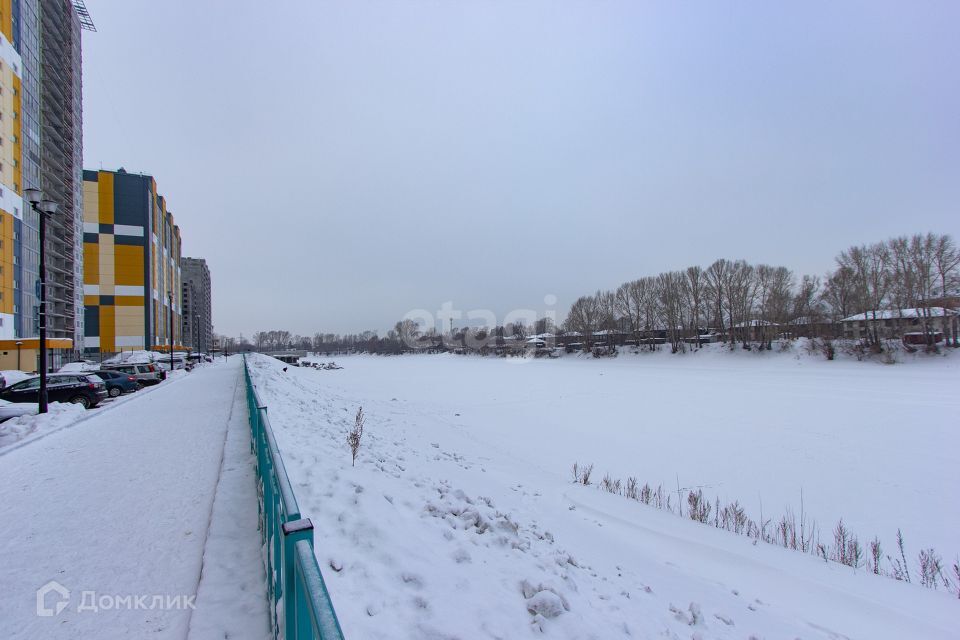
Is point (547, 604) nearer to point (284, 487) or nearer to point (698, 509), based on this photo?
point (284, 487)

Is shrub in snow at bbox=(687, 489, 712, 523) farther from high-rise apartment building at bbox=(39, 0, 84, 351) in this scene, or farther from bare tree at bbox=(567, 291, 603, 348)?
bare tree at bbox=(567, 291, 603, 348)

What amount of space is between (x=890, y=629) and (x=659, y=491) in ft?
14.8

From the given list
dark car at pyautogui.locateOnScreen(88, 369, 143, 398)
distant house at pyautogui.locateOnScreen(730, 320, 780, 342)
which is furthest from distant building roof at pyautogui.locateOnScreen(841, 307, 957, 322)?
dark car at pyautogui.locateOnScreen(88, 369, 143, 398)

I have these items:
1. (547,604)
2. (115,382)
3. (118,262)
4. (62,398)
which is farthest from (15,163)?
(547,604)

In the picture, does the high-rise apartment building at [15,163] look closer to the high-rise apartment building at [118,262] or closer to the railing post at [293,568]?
the high-rise apartment building at [118,262]

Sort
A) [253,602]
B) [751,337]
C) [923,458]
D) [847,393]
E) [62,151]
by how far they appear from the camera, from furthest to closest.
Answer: [751,337] < [62,151] < [847,393] < [923,458] < [253,602]

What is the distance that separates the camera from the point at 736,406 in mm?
20531

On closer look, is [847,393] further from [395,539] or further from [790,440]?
[395,539]

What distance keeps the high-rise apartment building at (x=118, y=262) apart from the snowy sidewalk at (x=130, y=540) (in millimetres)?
63202

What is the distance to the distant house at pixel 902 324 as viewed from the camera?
1623 inches

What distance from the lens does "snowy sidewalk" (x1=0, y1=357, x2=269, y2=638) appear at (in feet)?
9.55

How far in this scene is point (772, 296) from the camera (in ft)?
184

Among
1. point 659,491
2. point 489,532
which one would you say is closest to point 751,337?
point 659,491

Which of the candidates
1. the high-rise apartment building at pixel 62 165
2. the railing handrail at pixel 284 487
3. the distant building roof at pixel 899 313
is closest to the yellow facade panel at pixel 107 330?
the high-rise apartment building at pixel 62 165
